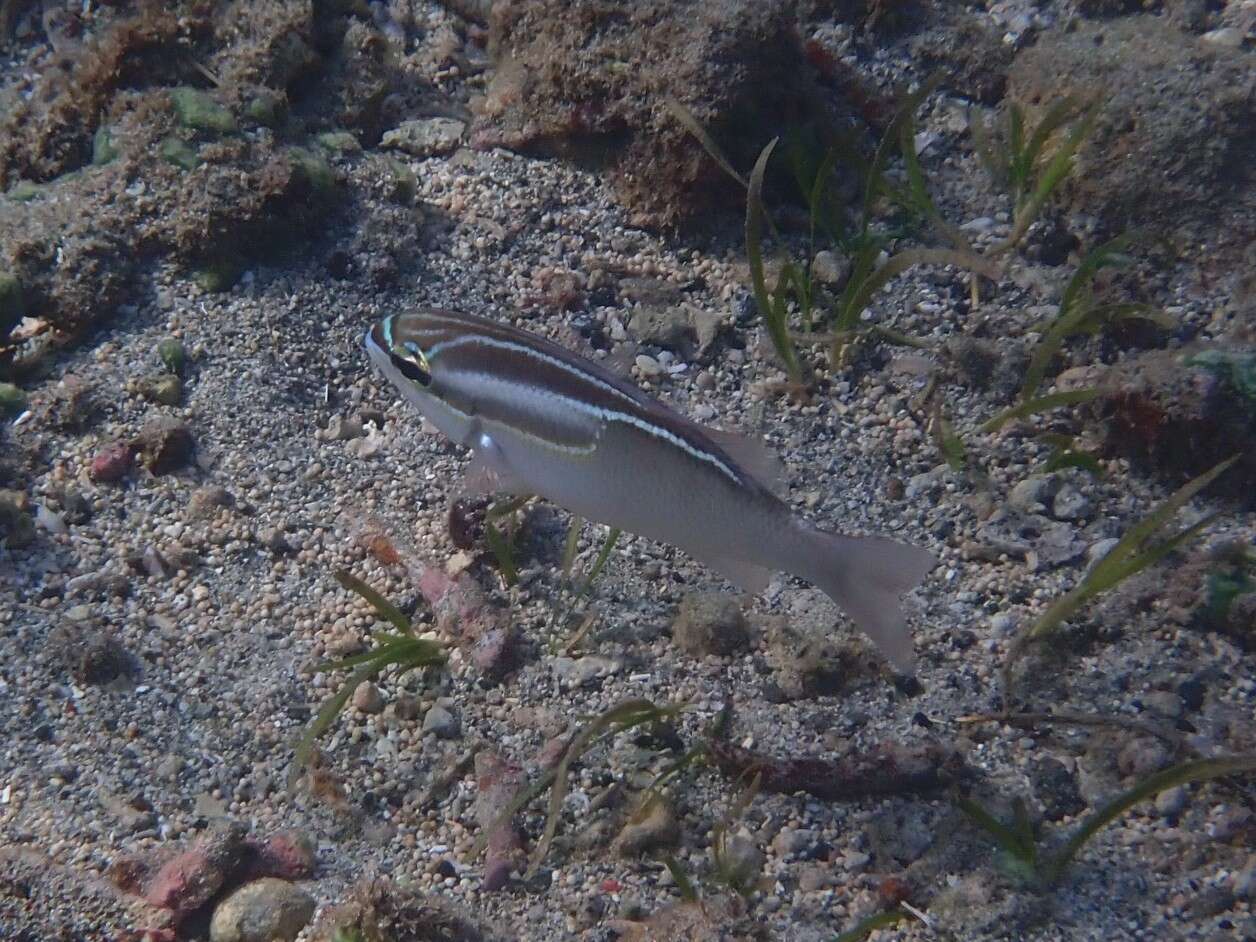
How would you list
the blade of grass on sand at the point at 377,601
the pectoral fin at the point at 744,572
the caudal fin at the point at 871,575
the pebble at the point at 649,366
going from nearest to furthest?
1. the caudal fin at the point at 871,575
2. the pectoral fin at the point at 744,572
3. the blade of grass on sand at the point at 377,601
4. the pebble at the point at 649,366

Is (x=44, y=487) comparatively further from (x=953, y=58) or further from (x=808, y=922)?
(x=953, y=58)

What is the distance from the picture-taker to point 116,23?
17.3 feet

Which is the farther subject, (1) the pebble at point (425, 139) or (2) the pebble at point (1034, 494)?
(1) the pebble at point (425, 139)

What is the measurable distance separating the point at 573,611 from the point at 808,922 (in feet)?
5.30

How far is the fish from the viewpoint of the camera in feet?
8.18

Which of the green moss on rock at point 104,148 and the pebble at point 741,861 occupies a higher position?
the green moss on rock at point 104,148

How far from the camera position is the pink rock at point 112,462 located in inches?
171

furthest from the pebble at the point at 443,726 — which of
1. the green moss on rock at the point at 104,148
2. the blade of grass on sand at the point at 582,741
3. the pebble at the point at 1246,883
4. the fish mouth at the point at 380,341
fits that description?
the green moss on rock at the point at 104,148

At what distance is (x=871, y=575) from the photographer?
8.07 ft

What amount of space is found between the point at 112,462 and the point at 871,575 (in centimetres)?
396

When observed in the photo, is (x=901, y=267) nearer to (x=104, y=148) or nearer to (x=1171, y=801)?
(x=1171, y=801)

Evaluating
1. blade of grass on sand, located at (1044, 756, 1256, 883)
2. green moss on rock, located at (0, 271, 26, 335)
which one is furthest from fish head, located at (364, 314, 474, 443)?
green moss on rock, located at (0, 271, 26, 335)

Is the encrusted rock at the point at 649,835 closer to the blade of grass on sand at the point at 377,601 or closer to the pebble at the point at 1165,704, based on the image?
the blade of grass on sand at the point at 377,601

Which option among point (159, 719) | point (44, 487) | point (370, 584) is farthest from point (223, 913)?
point (44, 487)
